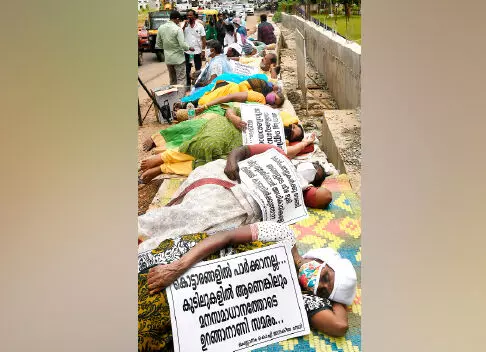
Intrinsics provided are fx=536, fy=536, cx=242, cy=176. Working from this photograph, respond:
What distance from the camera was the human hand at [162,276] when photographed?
2.25m

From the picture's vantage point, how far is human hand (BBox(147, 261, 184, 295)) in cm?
225

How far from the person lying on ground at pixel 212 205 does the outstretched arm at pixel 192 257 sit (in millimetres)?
378

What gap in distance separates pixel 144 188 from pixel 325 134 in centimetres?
207

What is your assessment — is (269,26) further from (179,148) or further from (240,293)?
(240,293)

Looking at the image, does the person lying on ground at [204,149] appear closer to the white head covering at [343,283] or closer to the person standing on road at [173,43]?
the white head covering at [343,283]

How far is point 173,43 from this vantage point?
7.81m

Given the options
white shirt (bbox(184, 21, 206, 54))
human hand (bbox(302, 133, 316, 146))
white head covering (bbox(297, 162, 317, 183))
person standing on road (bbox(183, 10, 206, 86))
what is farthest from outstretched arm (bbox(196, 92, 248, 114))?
white shirt (bbox(184, 21, 206, 54))

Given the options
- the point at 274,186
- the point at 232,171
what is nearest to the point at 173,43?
the point at 232,171

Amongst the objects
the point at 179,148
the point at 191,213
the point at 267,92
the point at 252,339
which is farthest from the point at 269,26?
the point at 252,339

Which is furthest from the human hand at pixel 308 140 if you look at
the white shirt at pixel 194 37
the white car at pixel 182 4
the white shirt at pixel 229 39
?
the white car at pixel 182 4

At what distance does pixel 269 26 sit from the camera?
12742 millimetres

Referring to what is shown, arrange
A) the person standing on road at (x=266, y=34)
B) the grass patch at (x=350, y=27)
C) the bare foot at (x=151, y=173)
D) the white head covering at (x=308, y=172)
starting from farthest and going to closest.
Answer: the person standing on road at (x=266, y=34) < the grass patch at (x=350, y=27) < the bare foot at (x=151, y=173) < the white head covering at (x=308, y=172)

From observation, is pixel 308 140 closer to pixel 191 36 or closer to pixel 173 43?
pixel 173 43
